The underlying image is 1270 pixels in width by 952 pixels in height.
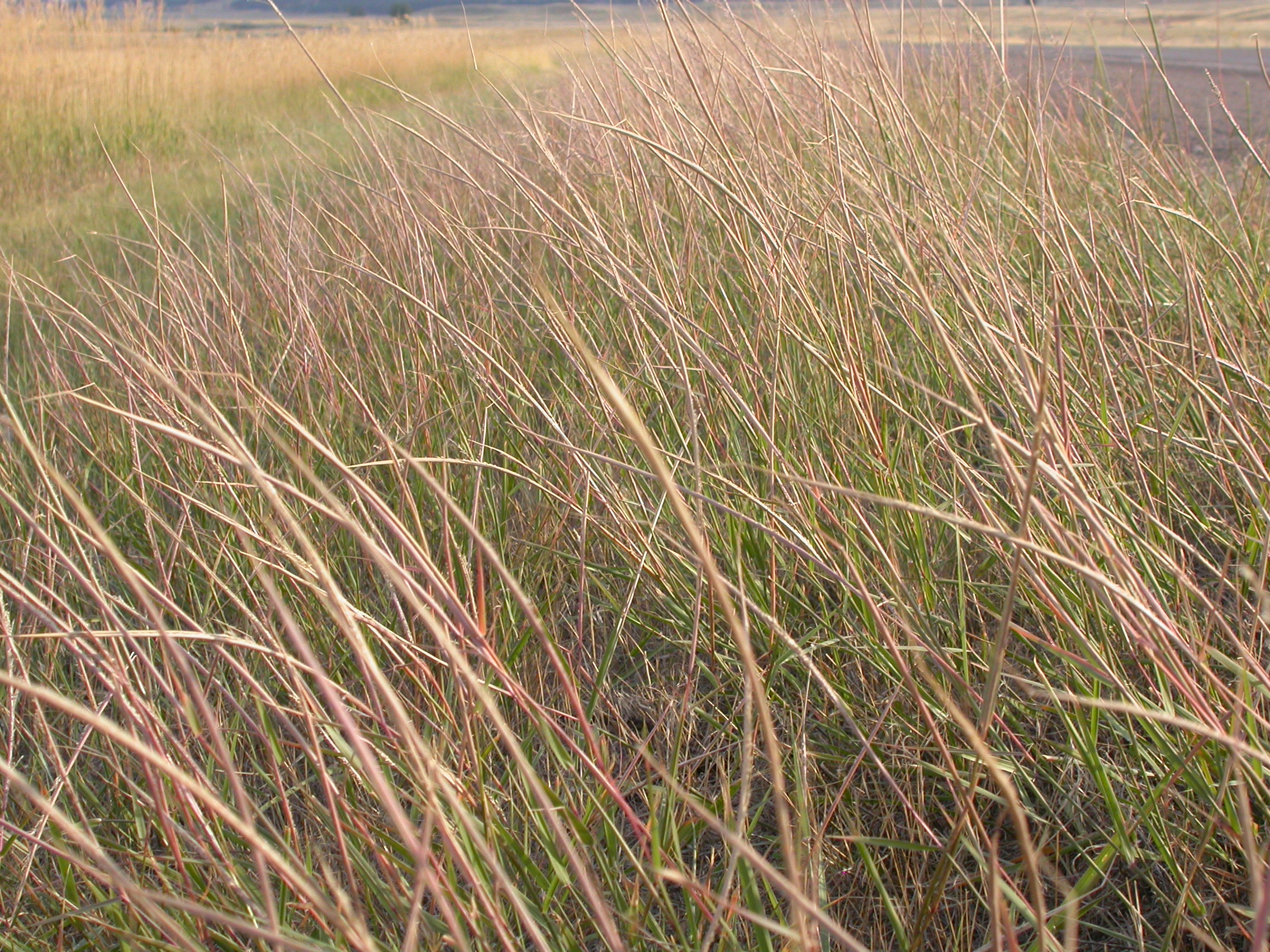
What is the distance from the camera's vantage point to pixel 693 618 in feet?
3.56

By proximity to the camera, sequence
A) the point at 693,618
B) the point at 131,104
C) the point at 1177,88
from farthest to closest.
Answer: the point at 1177,88 < the point at 131,104 < the point at 693,618

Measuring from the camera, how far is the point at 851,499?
107 centimetres

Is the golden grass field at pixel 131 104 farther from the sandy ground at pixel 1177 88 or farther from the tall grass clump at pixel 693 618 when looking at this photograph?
the tall grass clump at pixel 693 618

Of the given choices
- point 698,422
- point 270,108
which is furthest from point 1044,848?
point 270,108

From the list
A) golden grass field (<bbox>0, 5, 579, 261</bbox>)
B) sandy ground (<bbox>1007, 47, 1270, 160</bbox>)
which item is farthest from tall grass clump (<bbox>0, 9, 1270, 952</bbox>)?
golden grass field (<bbox>0, 5, 579, 261</bbox>)

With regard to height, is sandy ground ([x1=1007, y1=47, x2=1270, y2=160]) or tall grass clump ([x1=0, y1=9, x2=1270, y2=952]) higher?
sandy ground ([x1=1007, y1=47, x2=1270, y2=160])

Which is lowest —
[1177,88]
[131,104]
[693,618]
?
[693,618]

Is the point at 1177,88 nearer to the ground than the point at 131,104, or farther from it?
nearer to the ground

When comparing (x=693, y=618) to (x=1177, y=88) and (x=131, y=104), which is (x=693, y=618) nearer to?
(x=131, y=104)

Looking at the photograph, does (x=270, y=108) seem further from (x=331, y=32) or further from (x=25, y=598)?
(x=25, y=598)

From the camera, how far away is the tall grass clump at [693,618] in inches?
24.3

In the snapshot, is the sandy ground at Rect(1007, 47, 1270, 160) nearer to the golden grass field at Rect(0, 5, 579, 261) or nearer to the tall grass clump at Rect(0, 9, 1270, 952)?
the tall grass clump at Rect(0, 9, 1270, 952)

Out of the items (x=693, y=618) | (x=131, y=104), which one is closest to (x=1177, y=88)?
(x=131, y=104)

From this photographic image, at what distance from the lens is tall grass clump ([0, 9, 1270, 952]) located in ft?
2.02
